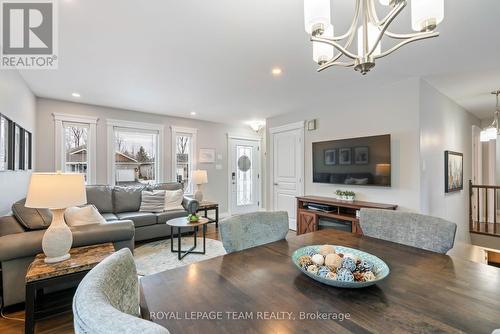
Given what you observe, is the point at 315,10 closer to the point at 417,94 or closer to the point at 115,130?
the point at 417,94

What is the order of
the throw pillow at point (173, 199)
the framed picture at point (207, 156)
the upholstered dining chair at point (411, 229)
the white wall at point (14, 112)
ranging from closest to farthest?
the upholstered dining chair at point (411, 229)
the white wall at point (14, 112)
the throw pillow at point (173, 199)
the framed picture at point (207, 156)

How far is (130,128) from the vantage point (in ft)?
15.7

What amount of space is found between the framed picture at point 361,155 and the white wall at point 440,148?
2.16 feet

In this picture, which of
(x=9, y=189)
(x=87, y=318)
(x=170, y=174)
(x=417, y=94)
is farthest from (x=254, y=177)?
(x=87, y=318)

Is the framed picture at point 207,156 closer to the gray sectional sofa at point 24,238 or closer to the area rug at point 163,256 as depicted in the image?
the area rug at point 163,256

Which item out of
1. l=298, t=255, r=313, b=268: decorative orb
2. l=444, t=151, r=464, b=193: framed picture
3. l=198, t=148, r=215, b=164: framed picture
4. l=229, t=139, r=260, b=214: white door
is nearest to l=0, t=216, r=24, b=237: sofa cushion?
l=298, t=255, r=313, b=268: decorative orb

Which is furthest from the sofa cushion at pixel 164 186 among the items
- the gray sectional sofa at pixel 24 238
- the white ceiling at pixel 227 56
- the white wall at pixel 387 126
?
the white wall at pixel 387 126

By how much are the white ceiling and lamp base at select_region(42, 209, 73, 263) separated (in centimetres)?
162

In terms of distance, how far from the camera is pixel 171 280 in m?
0.98

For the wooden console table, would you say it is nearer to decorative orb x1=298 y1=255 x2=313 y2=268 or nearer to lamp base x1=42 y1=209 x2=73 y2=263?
decorative orb x1=298 y1=255 x2=313 y2=268

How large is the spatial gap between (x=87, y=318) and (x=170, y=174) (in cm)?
501

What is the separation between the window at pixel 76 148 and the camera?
4242mm

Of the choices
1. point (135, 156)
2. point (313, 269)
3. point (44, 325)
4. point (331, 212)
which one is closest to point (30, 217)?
point (44, 325)

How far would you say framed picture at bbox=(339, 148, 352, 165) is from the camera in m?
3.66
